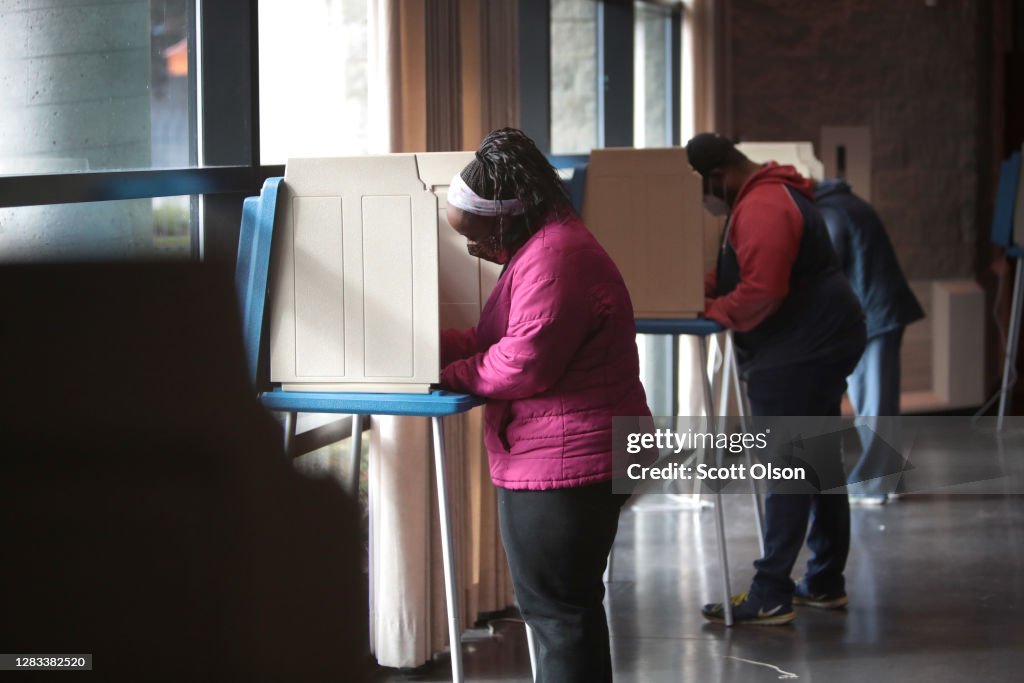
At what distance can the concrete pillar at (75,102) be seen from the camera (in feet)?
6.36

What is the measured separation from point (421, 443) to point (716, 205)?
100 centimetres

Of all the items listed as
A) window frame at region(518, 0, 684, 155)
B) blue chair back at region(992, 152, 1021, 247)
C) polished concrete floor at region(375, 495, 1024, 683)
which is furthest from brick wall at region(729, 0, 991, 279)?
polished concrete floor at region(375, 495, 1024, 683)

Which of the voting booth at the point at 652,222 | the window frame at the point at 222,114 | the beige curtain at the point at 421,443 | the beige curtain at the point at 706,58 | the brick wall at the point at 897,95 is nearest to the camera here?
the window frame at the point at 222,114

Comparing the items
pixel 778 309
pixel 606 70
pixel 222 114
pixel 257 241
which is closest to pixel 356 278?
pixel 257 241

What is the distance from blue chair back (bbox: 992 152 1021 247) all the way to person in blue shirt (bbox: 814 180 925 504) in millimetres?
1086

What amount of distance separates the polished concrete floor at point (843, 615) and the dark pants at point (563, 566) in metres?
0.42

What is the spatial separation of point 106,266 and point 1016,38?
7.24 meters

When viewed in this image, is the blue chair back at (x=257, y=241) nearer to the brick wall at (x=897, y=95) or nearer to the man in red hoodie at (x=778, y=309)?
the man in red hoodie at (x=778, y=309)

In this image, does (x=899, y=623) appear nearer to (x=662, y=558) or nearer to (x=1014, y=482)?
(x=662, y=558)

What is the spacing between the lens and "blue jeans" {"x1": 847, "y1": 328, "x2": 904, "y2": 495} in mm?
4512

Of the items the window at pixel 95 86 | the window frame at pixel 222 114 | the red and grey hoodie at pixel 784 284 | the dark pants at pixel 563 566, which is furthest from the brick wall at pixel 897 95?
the dark pants at pixel 563 566

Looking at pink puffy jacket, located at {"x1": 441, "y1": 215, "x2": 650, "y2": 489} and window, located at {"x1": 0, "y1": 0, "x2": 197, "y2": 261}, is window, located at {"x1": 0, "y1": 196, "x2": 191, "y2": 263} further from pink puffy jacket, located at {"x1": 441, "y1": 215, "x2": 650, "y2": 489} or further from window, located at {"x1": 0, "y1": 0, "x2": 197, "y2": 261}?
pink puffy jacket, located at {"x1": 441, "y1": 215, "x2": 650, "y2": 489}

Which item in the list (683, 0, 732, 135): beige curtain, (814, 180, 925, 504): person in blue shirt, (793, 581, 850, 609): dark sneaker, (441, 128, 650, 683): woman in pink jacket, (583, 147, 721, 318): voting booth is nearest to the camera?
(441, 128, 650, 683): woman in pink jacket

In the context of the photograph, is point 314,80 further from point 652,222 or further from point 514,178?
point 514,178
